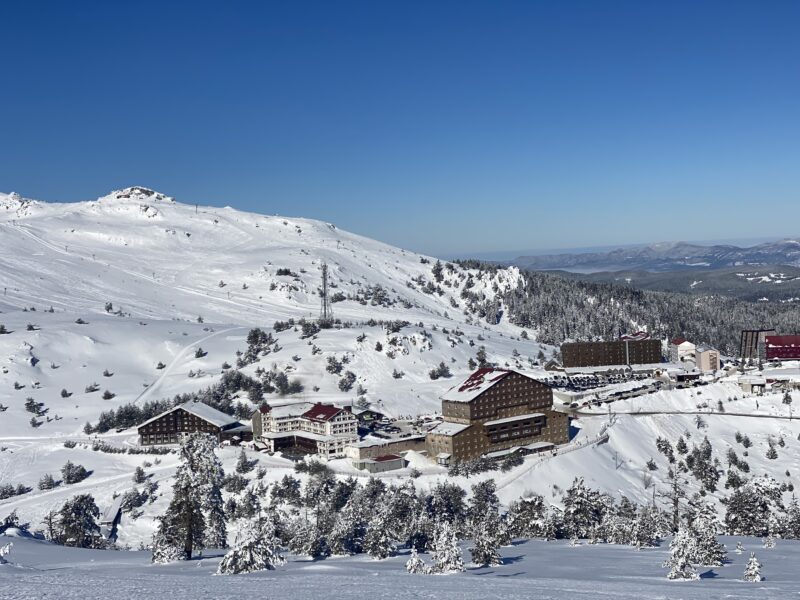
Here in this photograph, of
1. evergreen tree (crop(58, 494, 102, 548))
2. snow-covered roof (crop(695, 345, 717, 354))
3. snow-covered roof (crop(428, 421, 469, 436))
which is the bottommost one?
evergreen tree (crop(58, 494, 102, 548))

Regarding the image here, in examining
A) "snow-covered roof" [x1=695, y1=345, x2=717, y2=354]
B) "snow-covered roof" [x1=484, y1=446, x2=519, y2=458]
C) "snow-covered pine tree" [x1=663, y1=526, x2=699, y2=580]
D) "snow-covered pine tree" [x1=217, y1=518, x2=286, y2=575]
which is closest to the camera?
"snow-covered pine tree" [x1=663, y1=526, x2=699, y2=580]

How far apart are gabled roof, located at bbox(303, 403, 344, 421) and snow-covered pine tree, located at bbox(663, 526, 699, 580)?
45545mm

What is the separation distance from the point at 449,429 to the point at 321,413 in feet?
41.6

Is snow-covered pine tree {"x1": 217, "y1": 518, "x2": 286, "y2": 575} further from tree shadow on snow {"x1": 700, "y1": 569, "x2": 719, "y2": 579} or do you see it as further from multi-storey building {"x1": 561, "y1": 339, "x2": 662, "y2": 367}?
multi-storey building {"x1": 561, "y1": 339, "x2": 662, "y2": 367}

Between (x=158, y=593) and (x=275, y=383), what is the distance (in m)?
70.9

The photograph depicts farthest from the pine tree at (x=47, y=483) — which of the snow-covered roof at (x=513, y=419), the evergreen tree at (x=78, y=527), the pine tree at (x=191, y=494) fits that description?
the snow-covered roof at (x=513, y=419)

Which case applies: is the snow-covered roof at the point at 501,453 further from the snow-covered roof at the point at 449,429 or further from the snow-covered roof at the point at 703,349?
the snow-covered roof at the point at 703,349

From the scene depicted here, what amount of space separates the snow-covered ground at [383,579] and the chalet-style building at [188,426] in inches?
1547

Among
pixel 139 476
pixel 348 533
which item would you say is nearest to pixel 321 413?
pixel 139 476

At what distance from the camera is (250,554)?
90.6 ft

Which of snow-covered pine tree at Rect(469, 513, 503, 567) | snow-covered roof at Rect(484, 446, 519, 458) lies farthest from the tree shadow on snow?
snow-covered roof at Rect(484, 446, 519, 458)

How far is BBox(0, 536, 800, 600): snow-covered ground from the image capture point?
20969 millimetres

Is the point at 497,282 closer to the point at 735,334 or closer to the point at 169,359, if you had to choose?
the point at 735,334

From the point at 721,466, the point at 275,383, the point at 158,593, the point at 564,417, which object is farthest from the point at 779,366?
the point at 158,593
